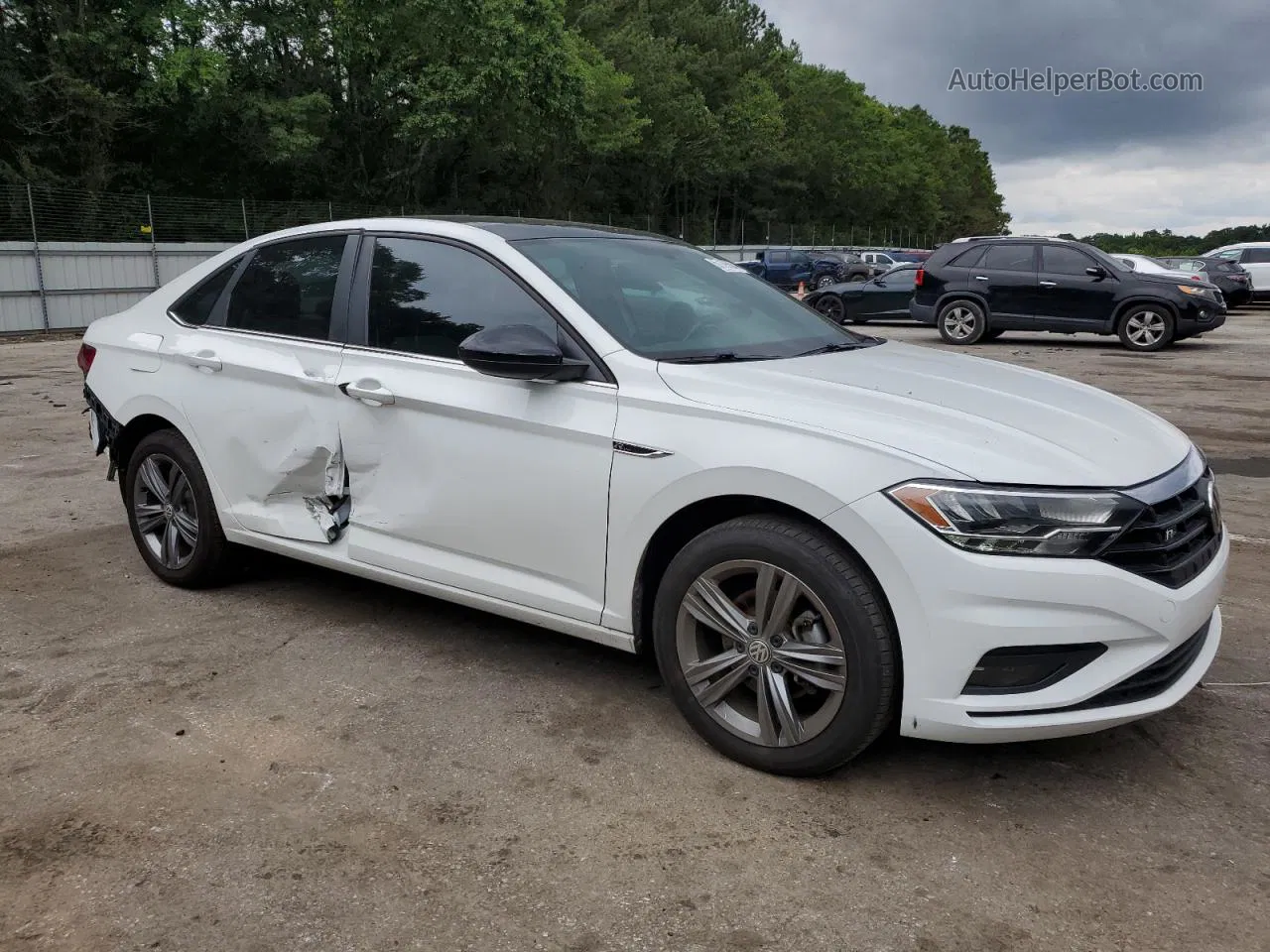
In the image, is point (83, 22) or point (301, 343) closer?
point (301, 343)

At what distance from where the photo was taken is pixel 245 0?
105 ft

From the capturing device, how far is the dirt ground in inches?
97.5

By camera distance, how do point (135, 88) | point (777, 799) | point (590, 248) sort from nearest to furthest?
point (777, 799), point (590, 248), point (135, 88)

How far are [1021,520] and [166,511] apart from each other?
3.73m

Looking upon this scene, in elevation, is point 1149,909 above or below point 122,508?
above

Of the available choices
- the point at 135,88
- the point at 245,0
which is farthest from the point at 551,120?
the point at 135,88

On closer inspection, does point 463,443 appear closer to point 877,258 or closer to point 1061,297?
point 1061,297

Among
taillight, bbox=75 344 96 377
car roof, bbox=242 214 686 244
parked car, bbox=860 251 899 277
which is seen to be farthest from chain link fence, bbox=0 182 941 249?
car roof, bbox=242 214 686 244

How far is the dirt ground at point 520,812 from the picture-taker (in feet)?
8.13

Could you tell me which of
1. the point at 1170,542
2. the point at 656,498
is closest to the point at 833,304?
the point at 656,498

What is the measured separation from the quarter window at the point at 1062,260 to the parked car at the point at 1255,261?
39.4 feet

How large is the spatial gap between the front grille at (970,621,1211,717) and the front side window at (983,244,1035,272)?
14.4m

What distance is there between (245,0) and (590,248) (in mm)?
33210

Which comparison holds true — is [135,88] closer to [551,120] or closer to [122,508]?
[551,120]
